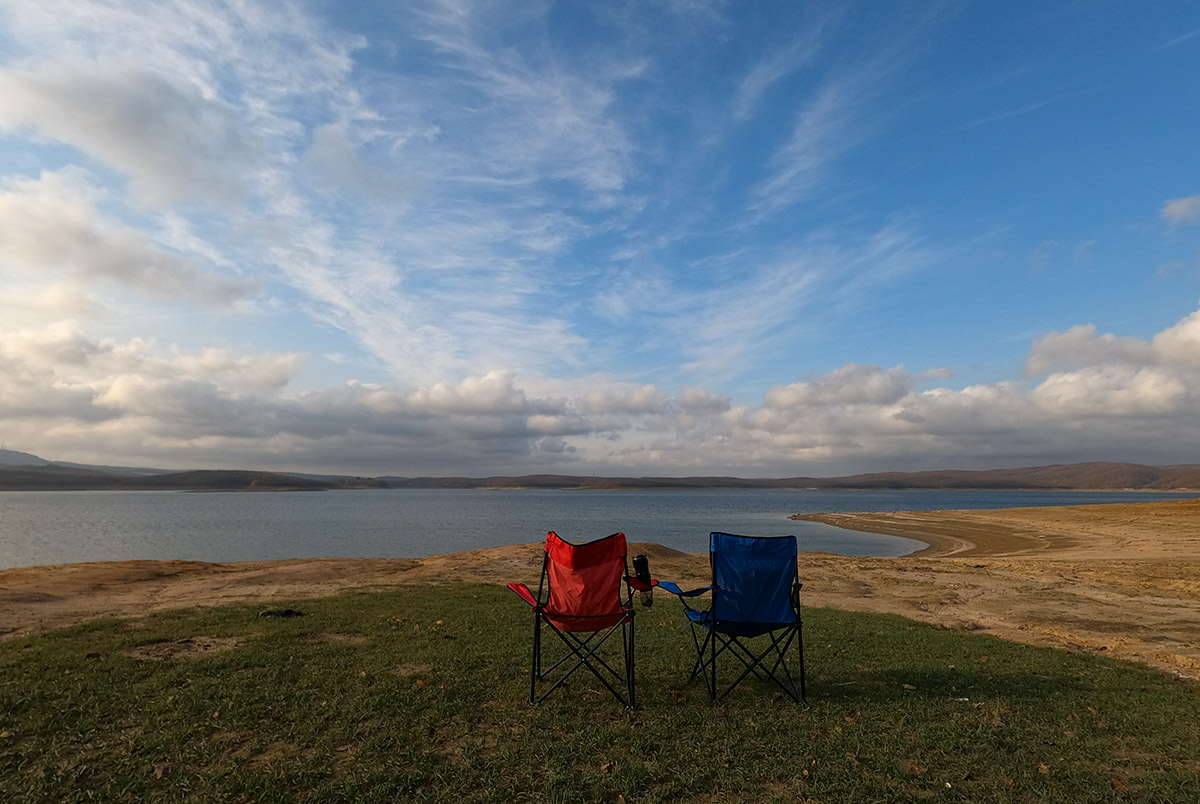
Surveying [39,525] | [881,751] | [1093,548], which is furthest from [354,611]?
[39,525]

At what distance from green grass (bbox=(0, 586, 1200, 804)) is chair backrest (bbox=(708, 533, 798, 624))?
0.86m

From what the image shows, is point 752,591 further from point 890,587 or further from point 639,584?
point 890,587

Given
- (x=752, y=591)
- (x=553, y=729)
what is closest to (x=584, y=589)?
(x=553, y=729)

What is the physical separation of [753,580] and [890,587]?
1287 cm

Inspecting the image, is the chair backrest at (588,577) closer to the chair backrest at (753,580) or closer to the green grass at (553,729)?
the green grass at (553,729)

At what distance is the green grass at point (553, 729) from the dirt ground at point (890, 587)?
305 centimetres

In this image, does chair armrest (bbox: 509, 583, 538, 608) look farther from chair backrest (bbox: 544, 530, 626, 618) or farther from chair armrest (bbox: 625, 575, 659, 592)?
chair armrest (bbox: 625, 575, 659, 592)

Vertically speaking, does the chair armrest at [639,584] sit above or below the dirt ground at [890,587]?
above

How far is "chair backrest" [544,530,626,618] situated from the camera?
618cm

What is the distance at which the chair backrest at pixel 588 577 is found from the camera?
6176mm

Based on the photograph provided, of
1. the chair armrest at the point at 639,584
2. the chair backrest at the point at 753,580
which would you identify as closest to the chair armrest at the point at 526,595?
the chair armrest at the point at 639,584

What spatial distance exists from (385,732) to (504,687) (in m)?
1.50

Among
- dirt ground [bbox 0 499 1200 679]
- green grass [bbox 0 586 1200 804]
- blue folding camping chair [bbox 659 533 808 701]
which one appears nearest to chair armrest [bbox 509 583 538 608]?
green grass [bbox 0 586 1200 804]

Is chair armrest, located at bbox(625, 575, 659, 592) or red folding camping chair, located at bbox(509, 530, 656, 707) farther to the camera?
chair armrest, located at bbox(625, 575, 659, 592)
